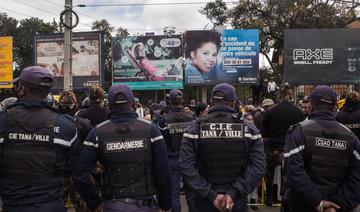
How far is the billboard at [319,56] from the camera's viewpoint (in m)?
16.1

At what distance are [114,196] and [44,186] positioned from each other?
61 centimetres

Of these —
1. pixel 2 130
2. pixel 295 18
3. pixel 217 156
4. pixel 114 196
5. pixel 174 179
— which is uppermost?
pixel 295 18

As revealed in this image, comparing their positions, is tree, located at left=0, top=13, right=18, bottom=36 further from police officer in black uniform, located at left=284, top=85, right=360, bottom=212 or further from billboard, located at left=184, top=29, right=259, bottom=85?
police officer in black uniform, located at left=284, top=85, right=360, bottom=212

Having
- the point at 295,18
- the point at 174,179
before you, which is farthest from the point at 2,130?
the point at 295,18

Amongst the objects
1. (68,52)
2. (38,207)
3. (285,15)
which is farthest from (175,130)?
(285,15)

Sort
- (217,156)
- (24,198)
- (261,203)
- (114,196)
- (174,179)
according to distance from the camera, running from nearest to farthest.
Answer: (24,198), (114,196), (217,156), (174,179), (261,203)

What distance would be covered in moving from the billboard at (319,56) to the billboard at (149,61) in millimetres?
8980

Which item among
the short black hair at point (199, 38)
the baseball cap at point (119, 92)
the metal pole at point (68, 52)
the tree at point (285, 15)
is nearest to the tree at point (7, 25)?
the tree at point (285, 15)

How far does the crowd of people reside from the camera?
3.74 metres

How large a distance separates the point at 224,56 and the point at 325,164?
764 inches

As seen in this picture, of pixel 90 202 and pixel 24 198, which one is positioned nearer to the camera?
pixel 24 198

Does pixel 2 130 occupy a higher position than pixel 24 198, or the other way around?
pixel 2 130

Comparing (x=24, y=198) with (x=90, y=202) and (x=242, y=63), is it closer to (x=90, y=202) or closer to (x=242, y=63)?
(x=90, y=202)

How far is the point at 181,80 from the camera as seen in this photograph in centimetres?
2459
